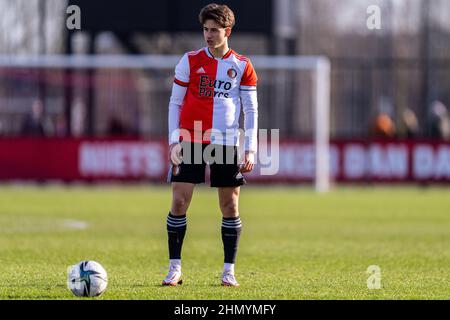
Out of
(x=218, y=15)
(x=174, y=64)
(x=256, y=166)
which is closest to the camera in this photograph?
(x=218, y=15)

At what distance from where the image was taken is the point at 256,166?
26.0 meters

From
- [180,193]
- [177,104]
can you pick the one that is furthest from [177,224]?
[177,104]

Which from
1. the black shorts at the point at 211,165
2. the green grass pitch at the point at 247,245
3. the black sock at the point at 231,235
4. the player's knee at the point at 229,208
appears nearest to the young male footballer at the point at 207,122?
the black shorts at the point at 211,165

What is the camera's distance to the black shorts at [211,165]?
29.4 ft

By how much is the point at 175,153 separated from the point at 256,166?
1715cm

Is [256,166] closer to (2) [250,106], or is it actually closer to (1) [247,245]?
(1) [247,245]

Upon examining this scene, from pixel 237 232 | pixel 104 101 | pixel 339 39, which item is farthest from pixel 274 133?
pixel 237 232

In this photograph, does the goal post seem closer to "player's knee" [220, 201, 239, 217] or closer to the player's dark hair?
"player's knee" [220, 201, 239, 217]

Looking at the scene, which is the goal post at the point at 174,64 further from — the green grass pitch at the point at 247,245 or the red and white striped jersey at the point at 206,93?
the red and white striped jersey at the point at 206,93

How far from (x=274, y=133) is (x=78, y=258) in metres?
18.0

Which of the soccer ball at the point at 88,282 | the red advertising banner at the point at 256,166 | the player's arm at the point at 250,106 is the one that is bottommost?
the red advertising banner at the point at 256,166

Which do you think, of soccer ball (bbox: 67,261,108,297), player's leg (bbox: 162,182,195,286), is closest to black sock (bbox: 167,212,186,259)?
player's leg (bbox: 162,182,195,286)

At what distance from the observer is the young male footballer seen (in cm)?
896

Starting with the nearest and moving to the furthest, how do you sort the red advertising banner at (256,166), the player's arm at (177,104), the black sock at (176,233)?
1. the player's arm at (177,104)
2. the black sock at (176,233)
3. the red advertising banner at (256,166)
